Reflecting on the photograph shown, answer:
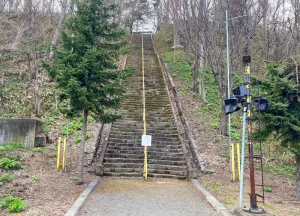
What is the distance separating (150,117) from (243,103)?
27.9ft

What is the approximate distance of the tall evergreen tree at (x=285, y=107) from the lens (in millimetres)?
7875

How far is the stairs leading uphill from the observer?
1082cm

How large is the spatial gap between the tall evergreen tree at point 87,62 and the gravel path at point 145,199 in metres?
1.33

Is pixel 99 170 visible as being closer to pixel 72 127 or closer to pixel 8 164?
pixel 8 164

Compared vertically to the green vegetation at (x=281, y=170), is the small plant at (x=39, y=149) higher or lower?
higher

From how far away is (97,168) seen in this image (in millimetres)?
10156

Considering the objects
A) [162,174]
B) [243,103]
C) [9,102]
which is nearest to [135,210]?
[243,103]

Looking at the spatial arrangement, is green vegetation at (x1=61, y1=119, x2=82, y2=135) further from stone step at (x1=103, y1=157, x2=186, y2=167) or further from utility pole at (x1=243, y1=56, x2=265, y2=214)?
utility pole at (x1=243, y1=56, x2=265, y2=214)

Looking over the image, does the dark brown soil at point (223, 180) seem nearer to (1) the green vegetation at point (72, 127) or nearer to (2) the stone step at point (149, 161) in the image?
(2) the stone step at point (149, 161)

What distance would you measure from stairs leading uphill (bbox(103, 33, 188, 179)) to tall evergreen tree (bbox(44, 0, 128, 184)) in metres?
1.07

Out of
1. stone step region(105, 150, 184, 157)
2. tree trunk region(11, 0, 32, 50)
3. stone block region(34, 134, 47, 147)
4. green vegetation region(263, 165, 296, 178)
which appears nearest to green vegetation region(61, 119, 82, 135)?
stone block region(34, 134, 47, 147)

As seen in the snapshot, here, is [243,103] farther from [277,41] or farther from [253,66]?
[253,66]

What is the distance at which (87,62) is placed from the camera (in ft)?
28.3

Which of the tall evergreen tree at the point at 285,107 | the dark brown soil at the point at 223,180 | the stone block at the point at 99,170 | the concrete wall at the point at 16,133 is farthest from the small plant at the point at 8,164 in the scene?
the tall evergreen tree at the point at 285,107
